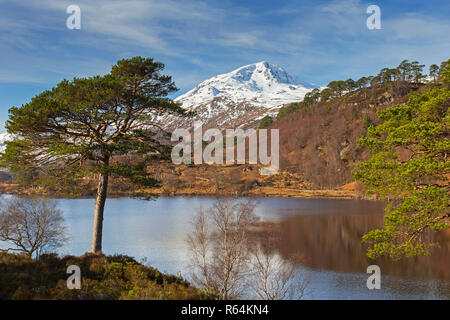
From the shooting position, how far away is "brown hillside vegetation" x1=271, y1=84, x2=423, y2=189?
95.0 metres

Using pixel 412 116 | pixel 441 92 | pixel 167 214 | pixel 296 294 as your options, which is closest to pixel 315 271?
pixel 296 294

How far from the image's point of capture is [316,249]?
29641 millimetres

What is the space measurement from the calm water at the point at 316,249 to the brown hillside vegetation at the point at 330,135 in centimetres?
4757

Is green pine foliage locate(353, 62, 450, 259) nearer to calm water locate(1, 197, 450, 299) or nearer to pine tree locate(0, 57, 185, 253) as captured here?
calm water locate(1, 197, 450, 299)

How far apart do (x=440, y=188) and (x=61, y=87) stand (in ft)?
50.5

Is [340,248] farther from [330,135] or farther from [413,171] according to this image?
[330,135]

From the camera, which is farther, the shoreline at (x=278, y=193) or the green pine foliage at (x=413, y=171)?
the shoreline at (x=278, y=193)

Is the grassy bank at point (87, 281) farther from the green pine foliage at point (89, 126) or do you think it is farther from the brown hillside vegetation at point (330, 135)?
the brown hillside vegetation at point (330, 135)

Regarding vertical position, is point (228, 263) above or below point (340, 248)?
above

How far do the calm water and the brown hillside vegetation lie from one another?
47.6m

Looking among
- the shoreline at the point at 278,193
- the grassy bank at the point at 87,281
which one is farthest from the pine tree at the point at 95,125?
the shoreline at the point at 278,193

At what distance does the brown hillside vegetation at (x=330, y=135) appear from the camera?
95.0 metres

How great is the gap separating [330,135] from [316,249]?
3319 inches

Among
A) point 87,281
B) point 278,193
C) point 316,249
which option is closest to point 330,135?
point 278,193
